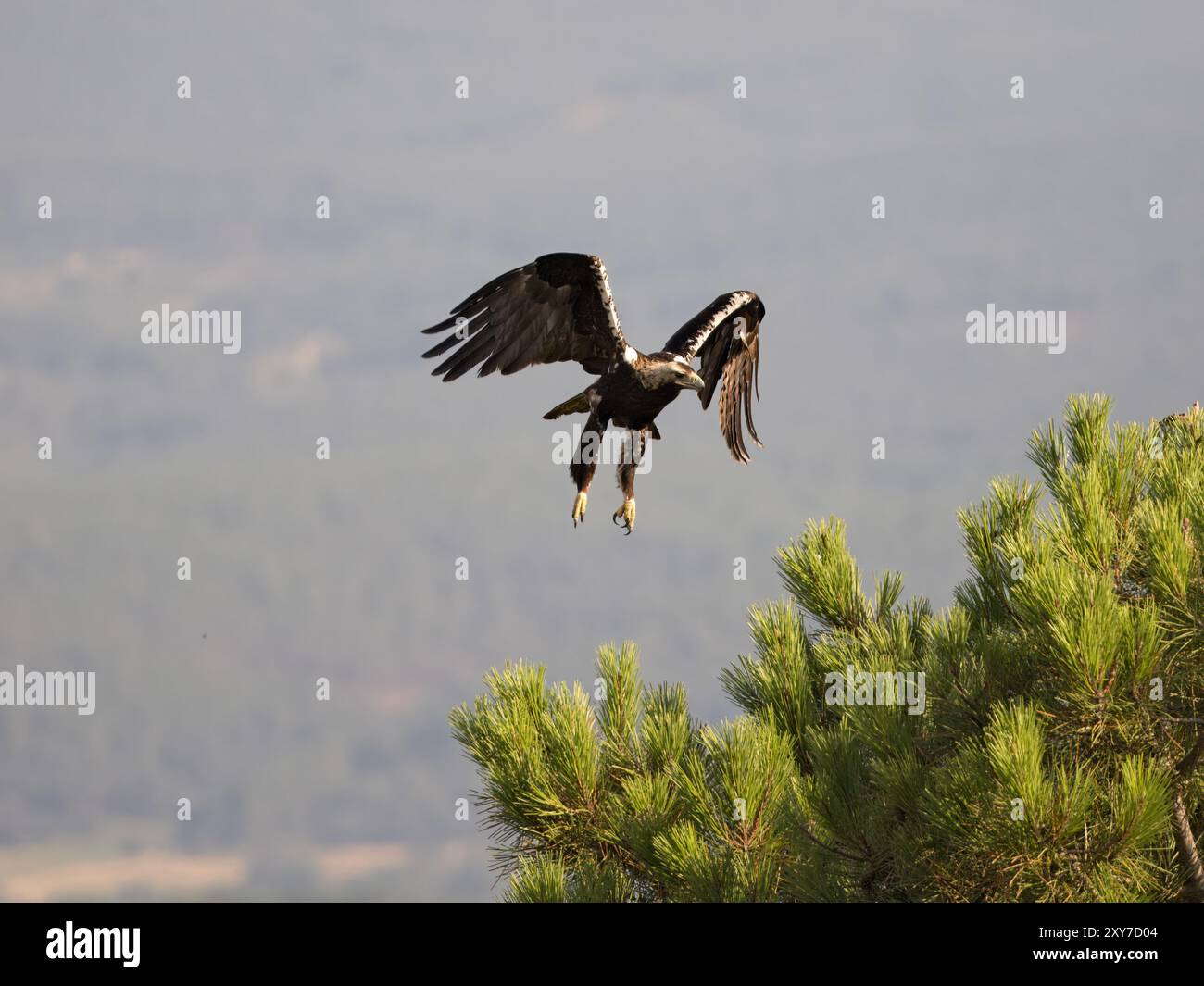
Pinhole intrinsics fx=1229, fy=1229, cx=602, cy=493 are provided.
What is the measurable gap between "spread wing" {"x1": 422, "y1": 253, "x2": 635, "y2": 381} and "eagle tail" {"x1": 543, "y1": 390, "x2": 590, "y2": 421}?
0.20 m

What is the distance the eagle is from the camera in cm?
689

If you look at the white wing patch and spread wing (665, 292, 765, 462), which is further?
spread wing (665, 292, 765, 462)

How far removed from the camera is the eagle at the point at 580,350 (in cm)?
689

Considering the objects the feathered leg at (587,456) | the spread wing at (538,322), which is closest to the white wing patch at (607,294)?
the spread wing at (538,322)

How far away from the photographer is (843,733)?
585 cm

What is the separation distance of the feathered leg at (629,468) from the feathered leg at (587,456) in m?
0.22

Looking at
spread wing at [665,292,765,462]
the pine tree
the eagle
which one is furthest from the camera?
spread wing at [665,292,765,462]

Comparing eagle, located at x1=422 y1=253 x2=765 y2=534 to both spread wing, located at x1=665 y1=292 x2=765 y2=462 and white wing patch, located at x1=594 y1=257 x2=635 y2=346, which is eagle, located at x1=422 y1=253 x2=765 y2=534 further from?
spread wing, located at x1=665 y1=292 x2=765 y2=462

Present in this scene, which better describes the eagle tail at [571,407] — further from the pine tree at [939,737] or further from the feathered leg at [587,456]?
the pine tree at [939,737]

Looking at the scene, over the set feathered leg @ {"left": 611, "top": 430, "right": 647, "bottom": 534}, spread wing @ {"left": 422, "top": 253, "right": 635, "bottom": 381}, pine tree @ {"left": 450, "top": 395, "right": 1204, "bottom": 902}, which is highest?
spread wing @ {"left": 422, "top": 253, "right": 635, "bottom": 381}

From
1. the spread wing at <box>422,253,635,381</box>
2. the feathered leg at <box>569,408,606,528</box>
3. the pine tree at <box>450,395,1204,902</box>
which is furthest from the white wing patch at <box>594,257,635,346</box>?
the pine tree at <box>450,395,1204,902</box>

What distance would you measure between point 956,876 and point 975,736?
0.64 metres

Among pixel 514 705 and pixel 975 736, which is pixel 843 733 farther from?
pixel 514 705
